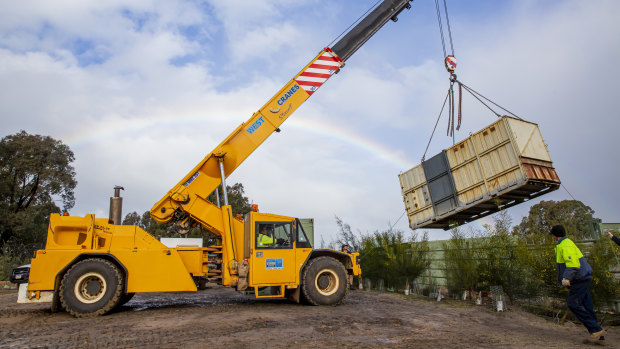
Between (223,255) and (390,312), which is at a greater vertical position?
(223,255)

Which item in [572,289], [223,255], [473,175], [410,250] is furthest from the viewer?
[410,250]

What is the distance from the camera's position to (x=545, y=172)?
9562 millimetres

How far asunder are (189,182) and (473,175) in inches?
292

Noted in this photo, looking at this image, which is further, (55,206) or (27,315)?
(55,206)

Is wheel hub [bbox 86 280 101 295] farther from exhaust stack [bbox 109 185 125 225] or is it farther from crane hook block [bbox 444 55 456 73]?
crane hook block [bbox 444 55 456 73]

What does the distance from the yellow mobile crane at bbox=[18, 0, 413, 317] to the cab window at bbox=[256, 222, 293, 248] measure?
0.08 feet

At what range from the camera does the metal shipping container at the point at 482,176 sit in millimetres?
9422

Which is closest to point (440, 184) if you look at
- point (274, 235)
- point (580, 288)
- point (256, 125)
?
point (274, 235)

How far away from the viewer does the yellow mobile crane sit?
26.5ft

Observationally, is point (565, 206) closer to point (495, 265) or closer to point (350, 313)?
point (495, 265)

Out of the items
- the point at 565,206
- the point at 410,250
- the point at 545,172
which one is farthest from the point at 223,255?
the point at 565,206

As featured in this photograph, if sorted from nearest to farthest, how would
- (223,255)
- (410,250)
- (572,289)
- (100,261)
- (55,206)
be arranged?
(572,289)
(100,261)
(223,255)
(410,250)
(55,206)

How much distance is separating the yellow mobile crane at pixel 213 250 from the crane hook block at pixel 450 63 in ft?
6.27

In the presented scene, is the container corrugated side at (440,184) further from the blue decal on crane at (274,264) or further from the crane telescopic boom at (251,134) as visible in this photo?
the blue decal on crane at (274,264)
